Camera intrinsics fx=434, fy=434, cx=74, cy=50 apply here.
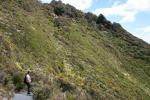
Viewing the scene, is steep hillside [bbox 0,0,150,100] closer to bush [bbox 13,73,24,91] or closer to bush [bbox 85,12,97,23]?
bush [bbox 13,73,24,91]

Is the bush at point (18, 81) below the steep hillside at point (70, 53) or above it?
above

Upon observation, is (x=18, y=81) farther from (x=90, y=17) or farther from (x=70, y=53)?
(x=90, y=17)

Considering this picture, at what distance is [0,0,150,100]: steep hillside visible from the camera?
35.5 meters

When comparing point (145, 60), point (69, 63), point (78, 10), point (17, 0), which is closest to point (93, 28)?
point (78, 10)

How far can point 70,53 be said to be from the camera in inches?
2005

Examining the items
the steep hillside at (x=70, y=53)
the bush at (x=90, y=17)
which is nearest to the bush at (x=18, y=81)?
the steep hillside at (x=70, y=53)

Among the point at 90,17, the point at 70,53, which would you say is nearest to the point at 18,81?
the point at 70,53

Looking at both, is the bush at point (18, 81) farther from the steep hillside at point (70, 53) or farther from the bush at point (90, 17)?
the bush at point (90, 17)

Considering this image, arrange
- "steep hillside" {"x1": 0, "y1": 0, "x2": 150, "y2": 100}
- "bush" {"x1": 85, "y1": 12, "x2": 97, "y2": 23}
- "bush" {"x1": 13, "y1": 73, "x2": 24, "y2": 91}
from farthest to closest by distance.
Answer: "bush" {"x1": 85, "y1": 12, "x2": 97, "y2": 23}, "steep hillside" {"x1": 0, "y1": 0, "x2": 150, "y2": 100}, "bush" {"x1": 13, "y1": 73, "x2": 24, "y2": 91}

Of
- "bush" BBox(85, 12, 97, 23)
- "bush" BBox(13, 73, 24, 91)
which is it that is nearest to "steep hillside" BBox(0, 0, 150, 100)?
"bush" BBox(13, 73, 24, 91)

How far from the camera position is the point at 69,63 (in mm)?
47625

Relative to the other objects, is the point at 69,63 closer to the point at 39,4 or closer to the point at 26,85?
the point at 39,4

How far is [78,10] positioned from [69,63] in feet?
83.9

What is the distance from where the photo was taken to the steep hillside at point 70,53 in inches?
1396
